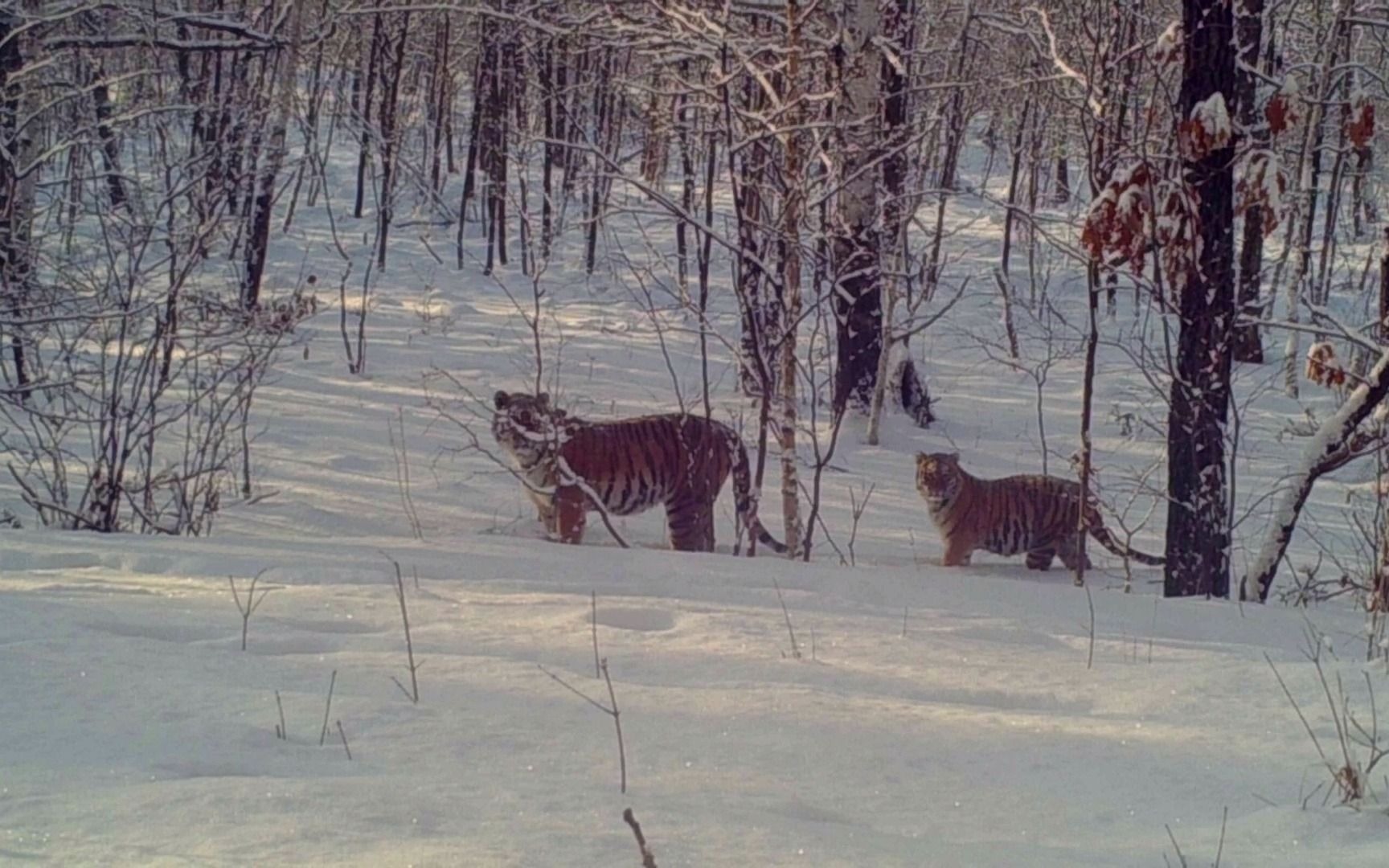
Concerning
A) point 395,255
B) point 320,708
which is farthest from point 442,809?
point 395,255

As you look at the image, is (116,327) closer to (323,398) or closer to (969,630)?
(323,398)

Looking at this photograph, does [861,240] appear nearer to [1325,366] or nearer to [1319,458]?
[1325,366]

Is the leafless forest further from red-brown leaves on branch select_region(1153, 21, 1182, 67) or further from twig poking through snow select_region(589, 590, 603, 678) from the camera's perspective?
twig poking through snow select_region(589, 590, 603, 678)

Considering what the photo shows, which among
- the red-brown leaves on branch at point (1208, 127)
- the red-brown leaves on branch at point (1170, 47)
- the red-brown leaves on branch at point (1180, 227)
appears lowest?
the red-brown leaves on branch at point (1180, 227)

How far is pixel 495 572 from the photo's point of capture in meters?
4.76

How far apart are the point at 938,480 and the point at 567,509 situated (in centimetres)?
223

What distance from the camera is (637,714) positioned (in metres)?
2.80

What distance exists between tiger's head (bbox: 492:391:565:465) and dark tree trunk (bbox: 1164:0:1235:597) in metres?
3.18

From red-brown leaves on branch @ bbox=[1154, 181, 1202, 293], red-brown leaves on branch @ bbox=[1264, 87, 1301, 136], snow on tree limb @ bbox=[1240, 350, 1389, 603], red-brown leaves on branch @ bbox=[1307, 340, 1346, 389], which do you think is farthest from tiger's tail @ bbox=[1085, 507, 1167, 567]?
red-brown leaves on branch @ bbox=[1264, 87, 1301, 136]

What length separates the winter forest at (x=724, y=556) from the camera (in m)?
2.27

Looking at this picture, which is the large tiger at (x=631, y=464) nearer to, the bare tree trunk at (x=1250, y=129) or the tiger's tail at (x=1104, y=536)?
the tiger's tail at (x=1104, y=536)

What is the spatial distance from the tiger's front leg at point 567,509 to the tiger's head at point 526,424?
27cm

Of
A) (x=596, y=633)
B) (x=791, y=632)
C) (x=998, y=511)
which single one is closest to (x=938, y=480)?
(x=998, y=511)

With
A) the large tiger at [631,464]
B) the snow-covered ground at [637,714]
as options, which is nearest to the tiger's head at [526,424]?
the large tiger at [631,464]
